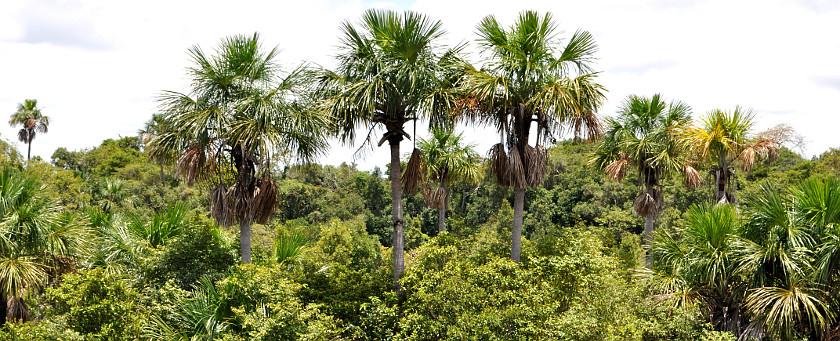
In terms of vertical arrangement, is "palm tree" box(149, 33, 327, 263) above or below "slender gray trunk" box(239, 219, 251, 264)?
above

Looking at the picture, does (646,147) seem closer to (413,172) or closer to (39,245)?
(413,172)

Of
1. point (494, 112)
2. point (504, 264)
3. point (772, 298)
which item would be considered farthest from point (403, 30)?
point (772, 298)

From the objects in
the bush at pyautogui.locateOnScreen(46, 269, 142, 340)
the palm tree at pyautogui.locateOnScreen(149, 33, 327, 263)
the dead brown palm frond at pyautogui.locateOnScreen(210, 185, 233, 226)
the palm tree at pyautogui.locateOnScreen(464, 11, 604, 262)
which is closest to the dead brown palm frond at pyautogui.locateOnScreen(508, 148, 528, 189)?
the palm tree at pyautogui.locateOnScreen(464, 11, 604, 262)

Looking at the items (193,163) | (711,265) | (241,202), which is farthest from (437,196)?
(711,265)

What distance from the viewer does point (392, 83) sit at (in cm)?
1159

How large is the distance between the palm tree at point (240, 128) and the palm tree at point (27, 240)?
2.32 m

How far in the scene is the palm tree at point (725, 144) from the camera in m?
12.6

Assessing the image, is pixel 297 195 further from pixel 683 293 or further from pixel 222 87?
pixel 683 293

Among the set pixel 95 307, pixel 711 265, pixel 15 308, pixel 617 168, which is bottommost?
pixel 15 308

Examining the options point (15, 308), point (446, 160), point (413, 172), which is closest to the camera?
point (15, 308)

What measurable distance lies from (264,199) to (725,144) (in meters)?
10.6

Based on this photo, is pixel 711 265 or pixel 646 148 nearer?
pixel 711 265

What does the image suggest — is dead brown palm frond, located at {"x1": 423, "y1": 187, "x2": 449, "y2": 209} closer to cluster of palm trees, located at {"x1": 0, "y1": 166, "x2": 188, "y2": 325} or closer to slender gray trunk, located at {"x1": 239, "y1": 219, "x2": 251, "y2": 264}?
slender gray trunk, located at {"x1": 239, "y1": 219, "x2": 251, "y2": 264}

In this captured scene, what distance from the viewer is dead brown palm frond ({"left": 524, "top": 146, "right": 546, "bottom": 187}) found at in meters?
11.9
